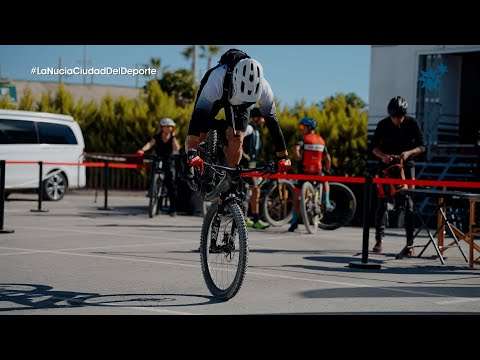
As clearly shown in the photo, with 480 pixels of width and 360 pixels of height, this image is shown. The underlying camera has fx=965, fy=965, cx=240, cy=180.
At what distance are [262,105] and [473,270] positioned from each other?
12.9 ft

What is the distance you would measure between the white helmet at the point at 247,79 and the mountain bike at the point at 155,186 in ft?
31.4

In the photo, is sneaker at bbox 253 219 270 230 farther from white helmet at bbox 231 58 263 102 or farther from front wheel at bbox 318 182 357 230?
white helmet at bbox 231 58 263 102

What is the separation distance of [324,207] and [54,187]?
8.72m

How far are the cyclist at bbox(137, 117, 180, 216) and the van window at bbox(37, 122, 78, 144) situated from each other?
197 inches

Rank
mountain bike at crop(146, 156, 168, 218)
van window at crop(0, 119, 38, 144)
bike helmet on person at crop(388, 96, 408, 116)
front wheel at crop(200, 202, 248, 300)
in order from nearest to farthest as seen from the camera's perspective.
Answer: front wheel at crop(200, 202, 248, 300)
bike helmet on person at crop(388, 96, 408, 116)
mountain bike at crop(146, 156, 168, 218)
van window at crop(0, 119, 38, 144)

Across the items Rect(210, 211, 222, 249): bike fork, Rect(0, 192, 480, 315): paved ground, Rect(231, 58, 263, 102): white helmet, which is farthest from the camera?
Rect(210, 211, 222, 249): bike fork

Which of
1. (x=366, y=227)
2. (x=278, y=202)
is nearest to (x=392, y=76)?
(x=278, y=202)

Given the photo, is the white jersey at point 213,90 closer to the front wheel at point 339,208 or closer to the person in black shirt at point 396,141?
the person in black shirt at point 396,141

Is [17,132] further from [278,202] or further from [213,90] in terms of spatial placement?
[213,90]

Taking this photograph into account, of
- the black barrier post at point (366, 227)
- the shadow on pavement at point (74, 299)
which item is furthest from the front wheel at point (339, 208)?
the shadow on pavement at point (74, 299)

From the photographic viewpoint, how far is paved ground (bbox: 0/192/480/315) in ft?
23.7

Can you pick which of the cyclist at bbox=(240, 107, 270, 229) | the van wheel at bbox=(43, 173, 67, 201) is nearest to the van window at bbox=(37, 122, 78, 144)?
the van wheel at bbox=(43, 173, 67, 201)
